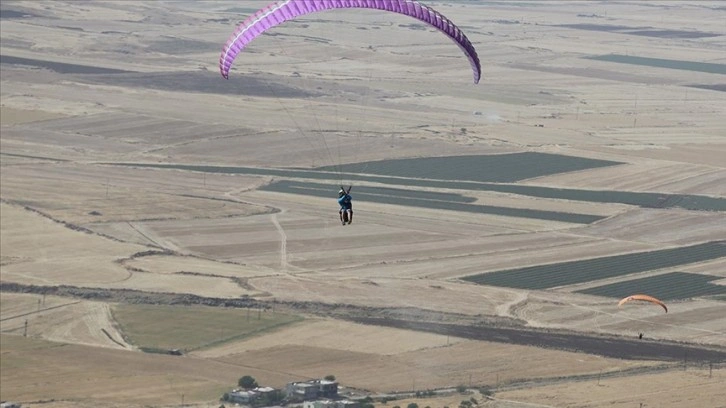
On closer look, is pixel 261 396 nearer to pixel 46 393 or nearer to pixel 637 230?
pixel 46 393

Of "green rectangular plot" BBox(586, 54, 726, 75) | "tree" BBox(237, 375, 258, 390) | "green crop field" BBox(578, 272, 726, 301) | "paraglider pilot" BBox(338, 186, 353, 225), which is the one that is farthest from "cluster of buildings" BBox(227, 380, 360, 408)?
"green rectangular plot" BBox(586, 54, 726, 75)

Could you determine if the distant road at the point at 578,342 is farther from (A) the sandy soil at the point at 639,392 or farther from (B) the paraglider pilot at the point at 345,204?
(B) the paraglider pilot at the point at 345,204

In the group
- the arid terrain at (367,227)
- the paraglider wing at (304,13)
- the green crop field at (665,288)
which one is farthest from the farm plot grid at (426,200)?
the paraglider wing at (304,13)

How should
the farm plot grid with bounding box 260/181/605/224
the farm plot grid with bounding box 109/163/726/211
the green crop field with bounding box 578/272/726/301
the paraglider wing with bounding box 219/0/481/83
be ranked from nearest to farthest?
the paraglider wing with bounding box 219/0/481/83 → the green crop field with bounding box 578/272/726/301 → the farm plot grid with bounding box 260/181/605/224 → the farm plot grid with bounding box 109/163/726/211

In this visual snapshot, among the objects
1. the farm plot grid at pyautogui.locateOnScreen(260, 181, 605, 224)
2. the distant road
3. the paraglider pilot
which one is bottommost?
the distant road

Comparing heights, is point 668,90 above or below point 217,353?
above

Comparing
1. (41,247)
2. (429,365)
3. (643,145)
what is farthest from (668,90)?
(429,365)

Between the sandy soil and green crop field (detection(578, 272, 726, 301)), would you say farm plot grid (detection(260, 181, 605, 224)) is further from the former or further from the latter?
the sandy soil
